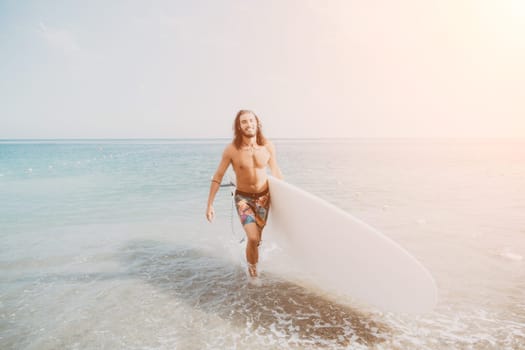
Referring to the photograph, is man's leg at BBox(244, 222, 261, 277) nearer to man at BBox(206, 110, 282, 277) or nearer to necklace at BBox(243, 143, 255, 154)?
man at BBox(206, 110, 282, 277)

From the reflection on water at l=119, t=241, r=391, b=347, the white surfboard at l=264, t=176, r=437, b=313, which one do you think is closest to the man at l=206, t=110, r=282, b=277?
the white surfboard at l=264, t=176, r=437, b=313

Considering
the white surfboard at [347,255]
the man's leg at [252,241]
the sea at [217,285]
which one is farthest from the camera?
the man's leg at [252,241]

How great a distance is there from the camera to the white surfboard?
91.6 inches

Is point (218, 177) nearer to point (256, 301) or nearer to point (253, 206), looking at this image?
point (253, 206)

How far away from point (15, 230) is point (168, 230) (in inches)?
89.3

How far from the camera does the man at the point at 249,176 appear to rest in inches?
127

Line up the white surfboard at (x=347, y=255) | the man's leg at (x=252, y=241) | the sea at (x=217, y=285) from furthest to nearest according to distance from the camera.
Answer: the man's leg at (x=252, y=241)
the sea at (x=217, y=285)
the white surfboard at (x=347, y=255)

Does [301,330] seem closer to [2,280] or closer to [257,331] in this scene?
[257,331]

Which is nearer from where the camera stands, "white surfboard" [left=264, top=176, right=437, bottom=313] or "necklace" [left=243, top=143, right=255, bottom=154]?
"white surfboard" [left=264, top=176, right=437, bottom=313]

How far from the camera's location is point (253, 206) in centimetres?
330

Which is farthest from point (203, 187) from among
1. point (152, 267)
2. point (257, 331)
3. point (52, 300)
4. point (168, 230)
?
point (257, 331)

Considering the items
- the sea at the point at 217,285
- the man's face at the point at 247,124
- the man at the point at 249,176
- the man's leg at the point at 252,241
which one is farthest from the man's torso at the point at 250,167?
the sea at the point at 217,285

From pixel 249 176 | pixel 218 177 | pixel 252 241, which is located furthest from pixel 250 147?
pixel 252 241

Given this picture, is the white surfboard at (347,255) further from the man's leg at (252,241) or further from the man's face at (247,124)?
the man's face at (247,124)
